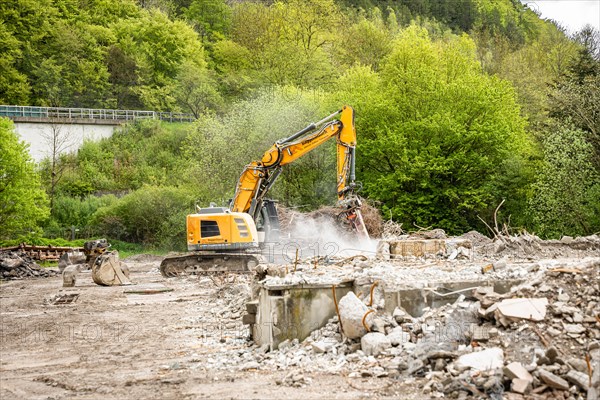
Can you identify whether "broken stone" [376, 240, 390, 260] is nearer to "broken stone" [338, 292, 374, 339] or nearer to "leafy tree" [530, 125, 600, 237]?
"broken stone" [338, 292, 374, 339]

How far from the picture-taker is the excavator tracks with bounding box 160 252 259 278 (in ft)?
71.6

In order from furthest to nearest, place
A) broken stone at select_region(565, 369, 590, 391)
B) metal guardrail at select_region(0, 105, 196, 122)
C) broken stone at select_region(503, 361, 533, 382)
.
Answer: metal guardrail at select_region(0, 105, 196, 122) → broken stone at select_region(503, 361, 533, 382) → broken stone at select_region(565, 369, 590, 391)

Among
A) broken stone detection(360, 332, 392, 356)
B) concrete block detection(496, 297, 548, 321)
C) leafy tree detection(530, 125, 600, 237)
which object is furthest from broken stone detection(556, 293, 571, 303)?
leafy tree detection(530, 125, 600, 237)

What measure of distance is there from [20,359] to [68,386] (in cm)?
240

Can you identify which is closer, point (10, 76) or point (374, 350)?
point (374, 350)

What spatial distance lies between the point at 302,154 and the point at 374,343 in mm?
12983

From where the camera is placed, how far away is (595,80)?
97.0ft

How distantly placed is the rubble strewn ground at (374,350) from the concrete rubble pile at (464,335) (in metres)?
0.02

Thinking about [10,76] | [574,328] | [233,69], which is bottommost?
[574,328]

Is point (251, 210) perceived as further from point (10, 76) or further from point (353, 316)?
point (10, 76)

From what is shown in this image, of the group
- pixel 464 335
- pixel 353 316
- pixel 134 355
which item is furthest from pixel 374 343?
pixel 134 355

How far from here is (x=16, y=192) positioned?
32906 millimetres

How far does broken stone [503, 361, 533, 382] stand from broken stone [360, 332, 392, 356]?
1909 millimetres

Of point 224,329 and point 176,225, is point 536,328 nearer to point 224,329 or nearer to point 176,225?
point 224,329
